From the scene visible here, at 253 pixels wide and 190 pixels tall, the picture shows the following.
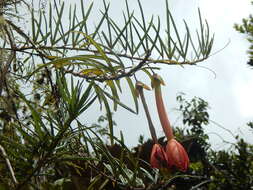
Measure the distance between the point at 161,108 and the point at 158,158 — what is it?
3.5 inches

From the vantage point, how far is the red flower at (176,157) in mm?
522

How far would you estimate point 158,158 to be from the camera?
543 millimetres

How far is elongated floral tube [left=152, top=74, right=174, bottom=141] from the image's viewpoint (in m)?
0.59

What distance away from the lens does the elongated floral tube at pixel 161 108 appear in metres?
0.59

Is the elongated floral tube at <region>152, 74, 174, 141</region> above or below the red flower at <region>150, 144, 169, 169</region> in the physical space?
above

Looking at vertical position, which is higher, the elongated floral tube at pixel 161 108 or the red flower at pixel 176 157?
the elongated floral tube at pixel 161 108

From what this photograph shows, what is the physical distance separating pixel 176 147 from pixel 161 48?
160mm

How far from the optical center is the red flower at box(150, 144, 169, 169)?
1.78 ft

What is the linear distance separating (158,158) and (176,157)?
0.09 feet

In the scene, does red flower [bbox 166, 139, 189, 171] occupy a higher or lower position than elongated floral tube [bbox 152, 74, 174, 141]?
lower

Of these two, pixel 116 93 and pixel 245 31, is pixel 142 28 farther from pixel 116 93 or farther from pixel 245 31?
pixel 245 31

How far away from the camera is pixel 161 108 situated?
0.60 m

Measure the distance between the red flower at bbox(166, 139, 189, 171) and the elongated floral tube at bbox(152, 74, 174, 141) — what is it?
0.12 ft

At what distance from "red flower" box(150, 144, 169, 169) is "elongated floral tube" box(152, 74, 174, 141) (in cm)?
4
